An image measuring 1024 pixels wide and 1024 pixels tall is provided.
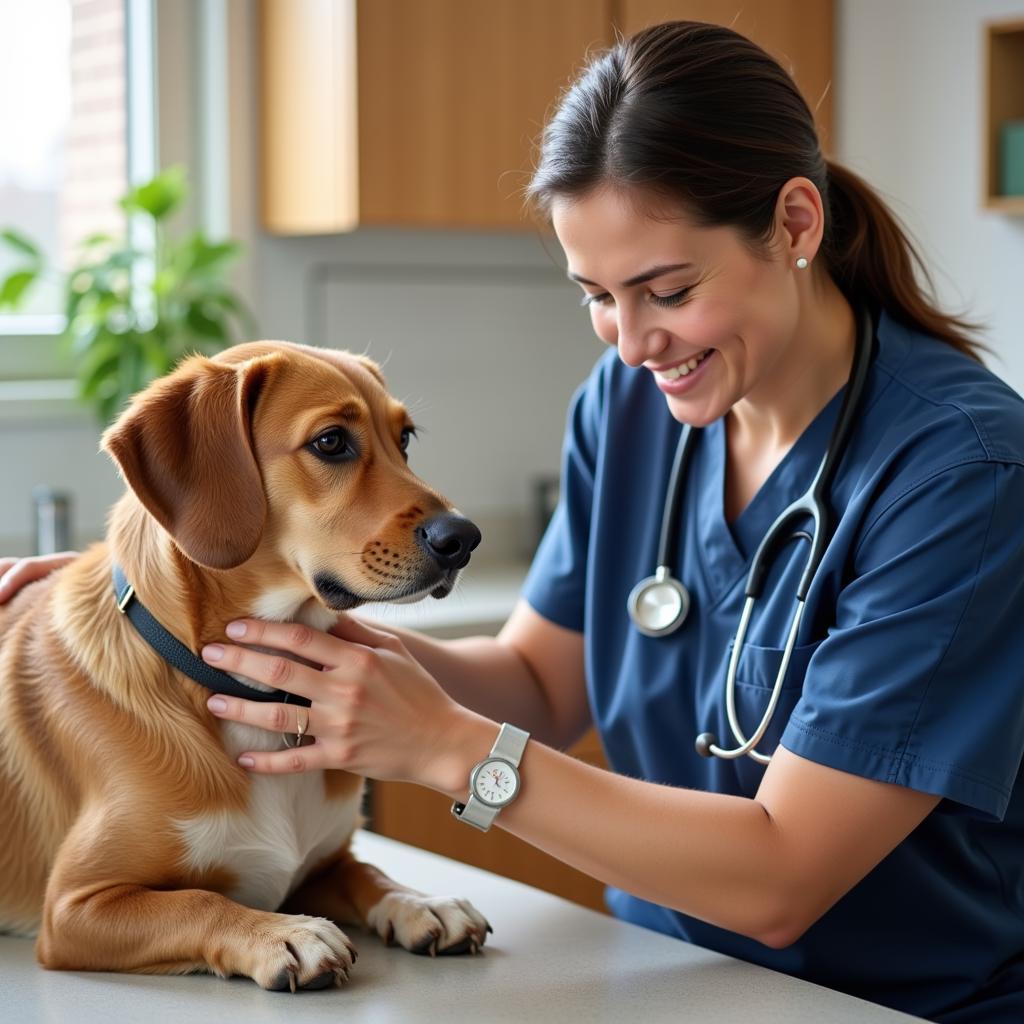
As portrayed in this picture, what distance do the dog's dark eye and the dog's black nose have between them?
10 centimetres

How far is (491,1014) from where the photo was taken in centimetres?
108

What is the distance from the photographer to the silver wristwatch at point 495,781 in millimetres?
1183

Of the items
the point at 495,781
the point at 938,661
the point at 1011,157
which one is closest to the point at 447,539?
the point at 495,781

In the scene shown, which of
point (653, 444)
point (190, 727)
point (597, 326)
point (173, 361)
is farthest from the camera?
point (173, 361)

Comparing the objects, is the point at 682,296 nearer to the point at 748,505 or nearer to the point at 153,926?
the point at 748,505

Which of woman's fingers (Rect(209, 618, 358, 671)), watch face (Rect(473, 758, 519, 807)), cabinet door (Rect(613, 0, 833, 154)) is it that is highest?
cabinet door (Rect(613, 0, 833, 154))

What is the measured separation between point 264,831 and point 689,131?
0.74m

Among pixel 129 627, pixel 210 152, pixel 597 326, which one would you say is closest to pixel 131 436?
pixel 129 627

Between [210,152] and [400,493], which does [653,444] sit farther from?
[210,152]

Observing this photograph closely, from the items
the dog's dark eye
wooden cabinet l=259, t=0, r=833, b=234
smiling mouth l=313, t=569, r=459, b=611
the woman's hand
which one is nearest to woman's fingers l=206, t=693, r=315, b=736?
the woman's hand

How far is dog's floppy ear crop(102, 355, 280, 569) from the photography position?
120 cm

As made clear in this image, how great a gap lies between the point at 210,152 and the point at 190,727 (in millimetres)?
1961

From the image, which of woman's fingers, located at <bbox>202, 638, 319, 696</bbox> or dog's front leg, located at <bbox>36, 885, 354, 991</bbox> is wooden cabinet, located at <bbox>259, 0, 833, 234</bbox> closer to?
woman's fingers, located at <bbox>202, 638, 319, 696</bbox>

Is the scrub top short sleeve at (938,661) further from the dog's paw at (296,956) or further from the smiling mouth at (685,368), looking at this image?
the dog's paw at (296,956)
